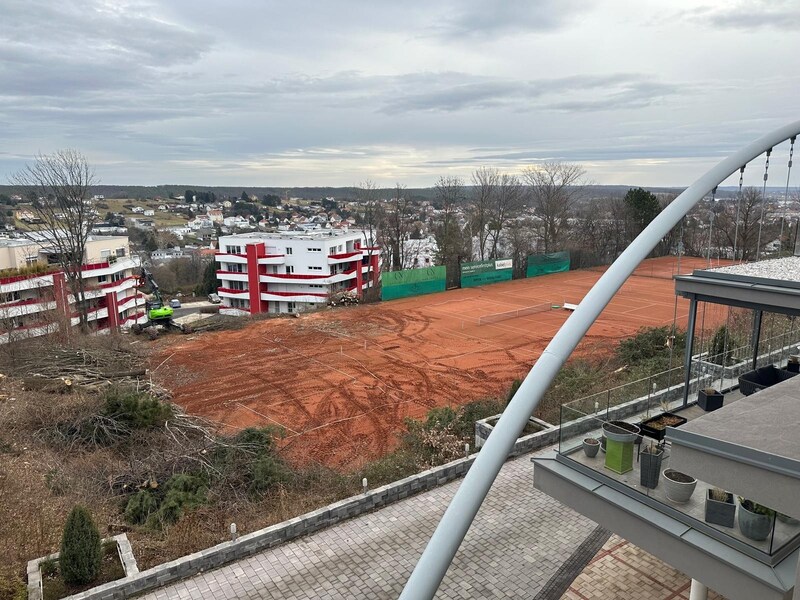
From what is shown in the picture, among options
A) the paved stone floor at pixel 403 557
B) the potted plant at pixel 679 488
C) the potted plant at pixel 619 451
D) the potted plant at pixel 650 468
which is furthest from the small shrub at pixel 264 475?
the potted plant at pixel 679 488

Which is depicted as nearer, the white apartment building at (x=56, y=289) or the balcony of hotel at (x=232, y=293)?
the white apartment building at (x=56, y=289)

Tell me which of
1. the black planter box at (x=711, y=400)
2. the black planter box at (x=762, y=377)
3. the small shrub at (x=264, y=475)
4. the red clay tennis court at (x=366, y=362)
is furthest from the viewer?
the red clay tennis court at (x=366, y=362)

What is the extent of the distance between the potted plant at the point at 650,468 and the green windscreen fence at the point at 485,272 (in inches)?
1565

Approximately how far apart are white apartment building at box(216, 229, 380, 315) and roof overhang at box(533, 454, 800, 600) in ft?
137

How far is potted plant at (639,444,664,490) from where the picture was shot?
754cm

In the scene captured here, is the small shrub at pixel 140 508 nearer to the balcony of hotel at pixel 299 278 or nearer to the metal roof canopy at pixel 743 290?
the metal roof canopy at pixel 743 290

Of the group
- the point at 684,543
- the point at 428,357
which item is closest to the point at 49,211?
the point at 428,357

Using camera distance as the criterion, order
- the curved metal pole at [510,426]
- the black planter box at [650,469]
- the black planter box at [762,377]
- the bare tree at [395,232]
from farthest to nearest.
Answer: the bare tree at [395,232], the black planter box at [762,377], the black planter box at [650,469], the curved metal pole at [510,426]

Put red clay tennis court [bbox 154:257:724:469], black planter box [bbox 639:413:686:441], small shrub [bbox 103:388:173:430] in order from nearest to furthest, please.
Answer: black planter box [bbox 639:413:686:441], small shrub [bbox 103:388:173:430], red clay tennis court [bbox 154:257:724:469]

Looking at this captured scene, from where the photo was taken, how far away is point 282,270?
170 ft

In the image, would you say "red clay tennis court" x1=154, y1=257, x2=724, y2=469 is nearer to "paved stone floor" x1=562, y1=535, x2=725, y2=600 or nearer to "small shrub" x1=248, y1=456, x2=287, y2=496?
"small shrub" x1=248, y1=456, x2=287, y2=496

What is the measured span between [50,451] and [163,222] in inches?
5400

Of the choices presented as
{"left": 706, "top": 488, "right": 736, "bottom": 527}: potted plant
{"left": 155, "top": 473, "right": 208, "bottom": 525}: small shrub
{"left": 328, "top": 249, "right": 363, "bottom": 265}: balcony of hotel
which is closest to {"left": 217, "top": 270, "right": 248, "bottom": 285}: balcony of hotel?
Result: {"left": 328, "top": 249, "right": 363, "bottom": 265}: balcony of hotel

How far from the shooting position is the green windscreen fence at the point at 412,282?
42062mm
